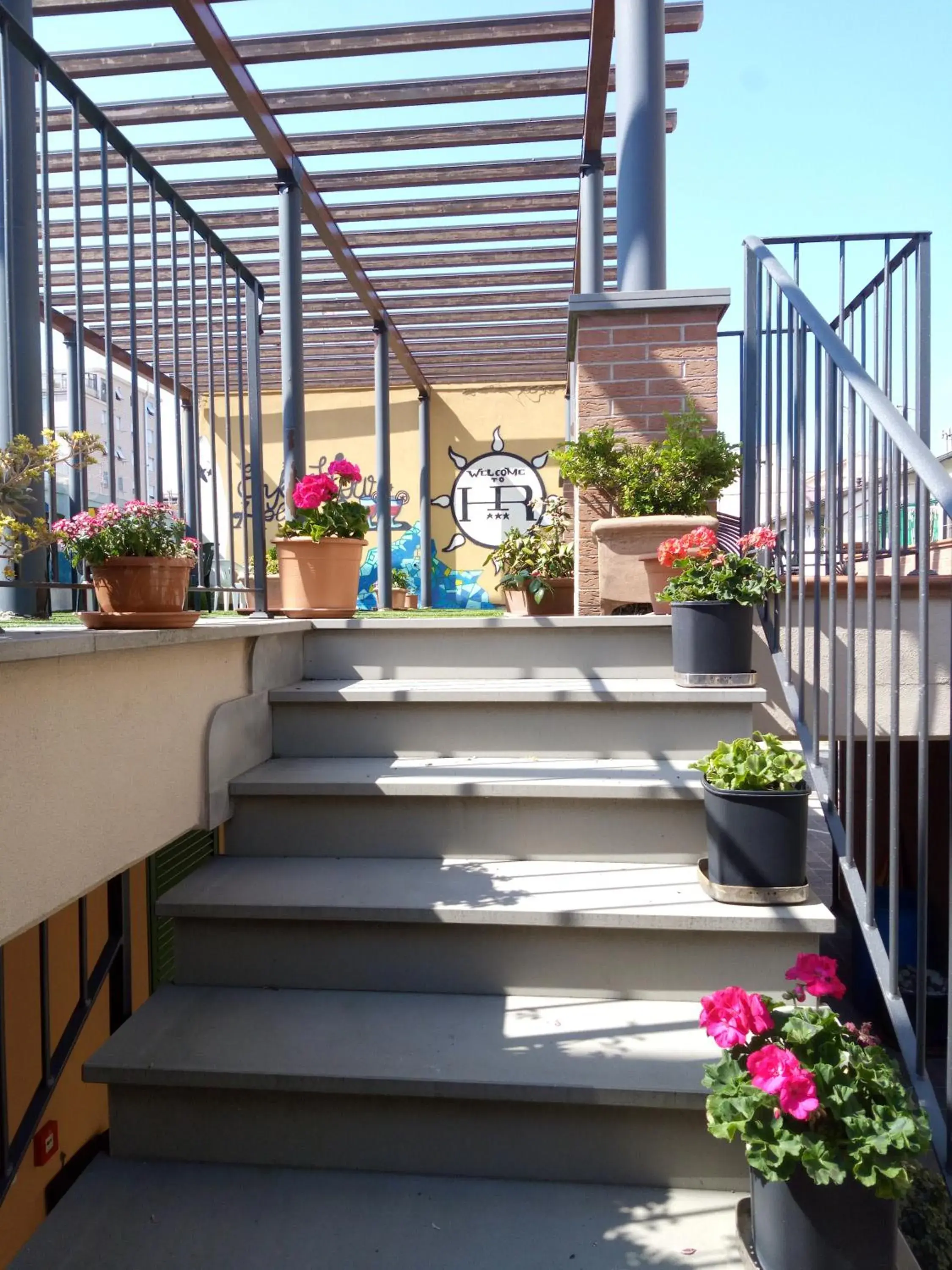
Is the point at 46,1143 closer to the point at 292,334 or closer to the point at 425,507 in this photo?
the point at 292,334

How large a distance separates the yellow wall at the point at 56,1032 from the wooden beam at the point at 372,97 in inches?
157

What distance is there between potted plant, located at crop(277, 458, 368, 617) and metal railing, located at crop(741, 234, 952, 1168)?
156 cm

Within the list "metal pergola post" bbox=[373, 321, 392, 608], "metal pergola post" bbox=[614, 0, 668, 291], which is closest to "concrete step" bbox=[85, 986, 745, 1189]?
"metal pergola post" bbox=[614, 0, 668, 291]

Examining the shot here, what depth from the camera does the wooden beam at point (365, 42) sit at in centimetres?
415

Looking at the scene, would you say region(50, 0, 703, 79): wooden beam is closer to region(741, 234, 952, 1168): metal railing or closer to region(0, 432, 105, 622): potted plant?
region(741, 234, 952, 1168): metal railing

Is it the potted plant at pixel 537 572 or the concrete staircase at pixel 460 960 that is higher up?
the potted plant at pixel 537 572

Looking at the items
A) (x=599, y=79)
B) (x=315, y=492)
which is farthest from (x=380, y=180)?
(x=315, y=492)

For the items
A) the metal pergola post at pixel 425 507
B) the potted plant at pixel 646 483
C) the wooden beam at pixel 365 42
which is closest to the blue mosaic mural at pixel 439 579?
the metal pergola post at pixel 425 507

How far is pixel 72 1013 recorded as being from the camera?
2.02 meters

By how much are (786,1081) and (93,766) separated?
1.30m

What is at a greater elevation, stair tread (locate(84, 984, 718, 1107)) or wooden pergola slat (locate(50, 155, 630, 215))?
wooden pergola slat (locate(50, 155, 630, 215))

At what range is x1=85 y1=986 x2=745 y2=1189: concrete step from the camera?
1525 millimetres

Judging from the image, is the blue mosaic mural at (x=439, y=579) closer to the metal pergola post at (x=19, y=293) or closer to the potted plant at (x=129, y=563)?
the metal pergola post at (x=19, y=293)

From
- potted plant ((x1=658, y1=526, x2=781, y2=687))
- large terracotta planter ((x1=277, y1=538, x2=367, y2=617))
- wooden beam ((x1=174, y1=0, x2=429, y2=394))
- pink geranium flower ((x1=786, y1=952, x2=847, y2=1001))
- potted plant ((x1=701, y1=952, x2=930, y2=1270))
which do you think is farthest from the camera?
wooden beam ((x1=174, y1=0, x2=429, y2=394))
